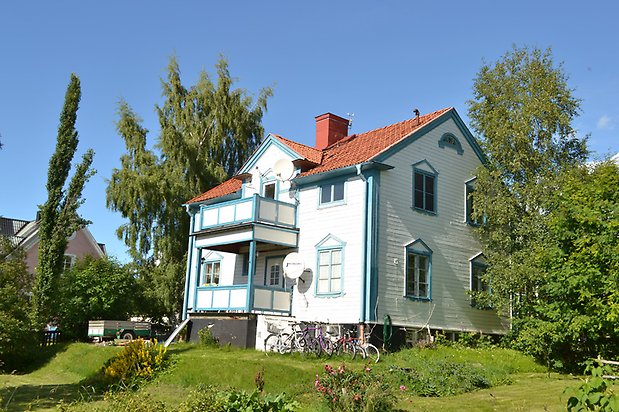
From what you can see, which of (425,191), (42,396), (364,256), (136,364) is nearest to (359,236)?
(364,256)

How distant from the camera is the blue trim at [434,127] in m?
22.6

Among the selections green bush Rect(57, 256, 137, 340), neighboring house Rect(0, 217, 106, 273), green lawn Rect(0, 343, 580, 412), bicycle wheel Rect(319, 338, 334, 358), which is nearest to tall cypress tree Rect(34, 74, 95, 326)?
green bush Rect(57, 256, 137, 340)

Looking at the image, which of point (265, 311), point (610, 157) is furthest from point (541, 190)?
point (265, 311)

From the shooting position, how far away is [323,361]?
19.2 metres

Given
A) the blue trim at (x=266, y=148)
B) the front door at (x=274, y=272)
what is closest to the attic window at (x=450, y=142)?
the blue trim at (x=266, y=148)

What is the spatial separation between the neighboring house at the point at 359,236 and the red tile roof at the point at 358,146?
0.28ft

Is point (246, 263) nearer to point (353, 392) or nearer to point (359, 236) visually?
point (359, 236)

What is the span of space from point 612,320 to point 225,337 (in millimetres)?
12912

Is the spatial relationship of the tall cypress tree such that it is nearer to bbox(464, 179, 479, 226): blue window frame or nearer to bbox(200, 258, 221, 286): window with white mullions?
bbox(200, 258, 221, 286): window with white mullions

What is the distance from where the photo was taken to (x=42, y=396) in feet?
55.2

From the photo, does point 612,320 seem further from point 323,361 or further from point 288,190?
point 288,190

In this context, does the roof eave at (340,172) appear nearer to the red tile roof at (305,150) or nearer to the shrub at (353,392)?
the red tile roof at (305,150)

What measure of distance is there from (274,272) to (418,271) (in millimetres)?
5790

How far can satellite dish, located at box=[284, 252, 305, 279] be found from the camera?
23047 millimetres
